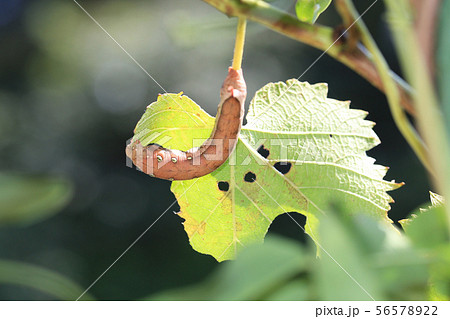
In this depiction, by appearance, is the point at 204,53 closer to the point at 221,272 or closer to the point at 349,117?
the point at 349,117

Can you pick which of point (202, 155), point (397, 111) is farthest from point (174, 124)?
point (397, 111)

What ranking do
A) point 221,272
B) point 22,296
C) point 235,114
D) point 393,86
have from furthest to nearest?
point 22,296, point 235,114, point 393,86, point 221,272

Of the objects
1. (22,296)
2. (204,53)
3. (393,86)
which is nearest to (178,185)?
(393,86)

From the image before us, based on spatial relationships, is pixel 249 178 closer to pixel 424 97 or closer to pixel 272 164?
pixel 272 164

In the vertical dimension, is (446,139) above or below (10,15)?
below

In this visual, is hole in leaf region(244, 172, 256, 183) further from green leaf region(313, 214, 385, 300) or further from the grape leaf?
green leaf region(313, 214, 385, 300)
